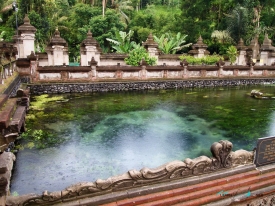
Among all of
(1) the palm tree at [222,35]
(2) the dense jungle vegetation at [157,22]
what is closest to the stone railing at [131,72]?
(1) the palm tree at [222,35]

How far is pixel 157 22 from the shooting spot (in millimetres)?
42156

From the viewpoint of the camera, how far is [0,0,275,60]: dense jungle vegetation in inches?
1298

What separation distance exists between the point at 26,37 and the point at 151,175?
2085 cm

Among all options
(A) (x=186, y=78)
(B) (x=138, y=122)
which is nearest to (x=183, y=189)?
(B) (x=138, y=122)

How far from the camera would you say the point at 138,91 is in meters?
20.0

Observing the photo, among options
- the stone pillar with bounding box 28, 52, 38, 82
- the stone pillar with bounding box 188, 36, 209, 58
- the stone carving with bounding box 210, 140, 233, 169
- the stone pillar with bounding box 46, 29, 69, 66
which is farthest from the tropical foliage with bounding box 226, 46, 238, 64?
the stone carving with bounding box 210, 140, 233, 169

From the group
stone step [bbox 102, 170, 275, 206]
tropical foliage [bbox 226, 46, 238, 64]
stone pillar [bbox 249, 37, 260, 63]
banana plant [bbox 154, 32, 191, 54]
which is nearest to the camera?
stone step [bbox 102, 170, 275, 206]

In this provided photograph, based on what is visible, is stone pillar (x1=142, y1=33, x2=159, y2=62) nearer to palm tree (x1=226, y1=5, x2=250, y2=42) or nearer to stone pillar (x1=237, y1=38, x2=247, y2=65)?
stone pillar (x1=237, y1=38, x2=247, y2=65)

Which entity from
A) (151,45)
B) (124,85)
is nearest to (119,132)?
(124,85)

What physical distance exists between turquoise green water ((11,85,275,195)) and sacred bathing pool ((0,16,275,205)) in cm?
5

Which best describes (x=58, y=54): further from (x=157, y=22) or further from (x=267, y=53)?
(x=267, y=53)

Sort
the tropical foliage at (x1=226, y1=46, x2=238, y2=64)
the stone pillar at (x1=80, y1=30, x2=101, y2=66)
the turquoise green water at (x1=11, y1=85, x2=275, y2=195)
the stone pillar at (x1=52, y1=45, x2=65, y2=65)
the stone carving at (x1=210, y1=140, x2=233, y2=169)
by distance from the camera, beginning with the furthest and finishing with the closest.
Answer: the tropical foliage at (x1=226, y1=46, x2=238, y2=64), the stone pillar at (x1=80, y1=30, x2=101, y2=66), the stone pillar at (x1=52, y1=45, x2=65, y2=65), the turquoise green water at (x1=11, y1=85, x2=275, y2=195), the stone carving at (x1=210, y1=140, x2=233, y2=169)

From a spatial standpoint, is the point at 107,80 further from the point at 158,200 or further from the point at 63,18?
the point at 63,18

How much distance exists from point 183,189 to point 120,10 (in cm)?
4095
